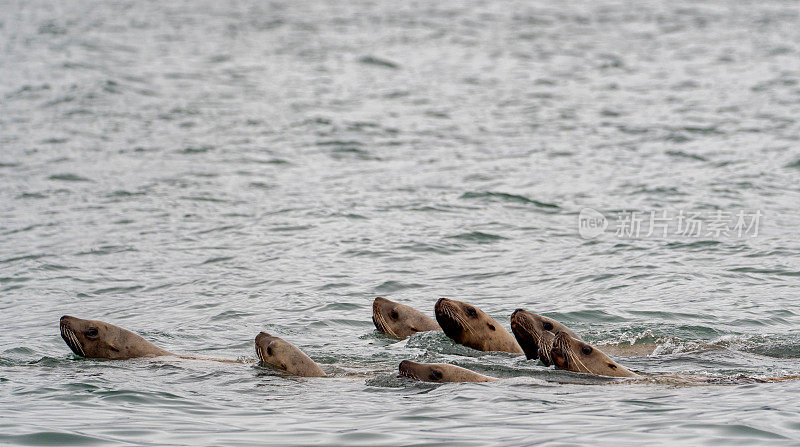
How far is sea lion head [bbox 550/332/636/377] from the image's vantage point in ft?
32.2

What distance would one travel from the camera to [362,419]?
8656 mm

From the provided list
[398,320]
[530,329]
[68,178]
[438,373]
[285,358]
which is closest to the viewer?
[438,373]

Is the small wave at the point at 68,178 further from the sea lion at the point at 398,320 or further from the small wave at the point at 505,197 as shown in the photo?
the sea lion at the point at 398,320

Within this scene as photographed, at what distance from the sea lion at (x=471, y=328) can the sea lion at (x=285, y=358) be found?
163 centimetres

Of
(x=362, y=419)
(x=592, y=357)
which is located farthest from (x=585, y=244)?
(x=362, y=419)

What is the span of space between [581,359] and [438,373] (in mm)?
1367

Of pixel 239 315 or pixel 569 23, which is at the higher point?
pixel 569 23

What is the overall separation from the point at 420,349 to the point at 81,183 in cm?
1184

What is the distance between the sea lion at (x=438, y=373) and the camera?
9617 mm

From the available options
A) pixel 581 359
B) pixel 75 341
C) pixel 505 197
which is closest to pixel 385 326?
pixel 581 359

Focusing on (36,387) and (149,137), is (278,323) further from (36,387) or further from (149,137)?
(149,137)

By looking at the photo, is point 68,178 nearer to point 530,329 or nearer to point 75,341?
point 75,341

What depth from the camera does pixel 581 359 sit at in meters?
9.88

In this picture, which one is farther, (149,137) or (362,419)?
(149,137)
